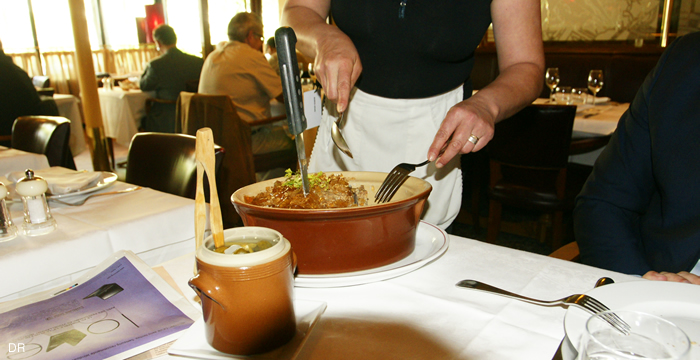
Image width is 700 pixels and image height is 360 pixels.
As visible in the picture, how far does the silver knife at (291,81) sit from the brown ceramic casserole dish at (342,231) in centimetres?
10

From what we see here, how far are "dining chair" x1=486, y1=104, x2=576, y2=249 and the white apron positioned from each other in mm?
1223

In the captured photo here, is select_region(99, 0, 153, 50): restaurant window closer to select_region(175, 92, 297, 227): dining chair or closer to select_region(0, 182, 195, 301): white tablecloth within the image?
select_region(175, 92, 297, 227): dining chair

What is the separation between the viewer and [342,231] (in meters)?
0.68

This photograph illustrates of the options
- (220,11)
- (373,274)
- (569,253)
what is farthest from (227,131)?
(220,11)

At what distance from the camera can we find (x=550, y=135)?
2.37 m

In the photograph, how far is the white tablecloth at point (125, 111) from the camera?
503 cm

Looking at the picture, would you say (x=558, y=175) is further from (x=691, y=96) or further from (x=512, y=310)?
(x=512, y=310)

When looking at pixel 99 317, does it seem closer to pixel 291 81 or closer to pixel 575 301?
pixel 291 81

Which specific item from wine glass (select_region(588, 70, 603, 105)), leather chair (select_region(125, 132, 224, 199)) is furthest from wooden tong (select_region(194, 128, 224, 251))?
wine glass (select_region(588, 70, 603, 105))

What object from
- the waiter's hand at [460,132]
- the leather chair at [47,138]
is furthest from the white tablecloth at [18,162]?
the waiter's hand at [460,132]

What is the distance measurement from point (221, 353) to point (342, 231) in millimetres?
241

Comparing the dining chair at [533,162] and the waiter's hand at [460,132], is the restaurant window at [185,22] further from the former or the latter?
the waiter's hand at [460,132]

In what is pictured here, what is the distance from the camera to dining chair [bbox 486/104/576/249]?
7.69 ft

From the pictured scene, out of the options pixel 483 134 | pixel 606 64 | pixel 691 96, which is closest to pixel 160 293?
pixel 483 134
